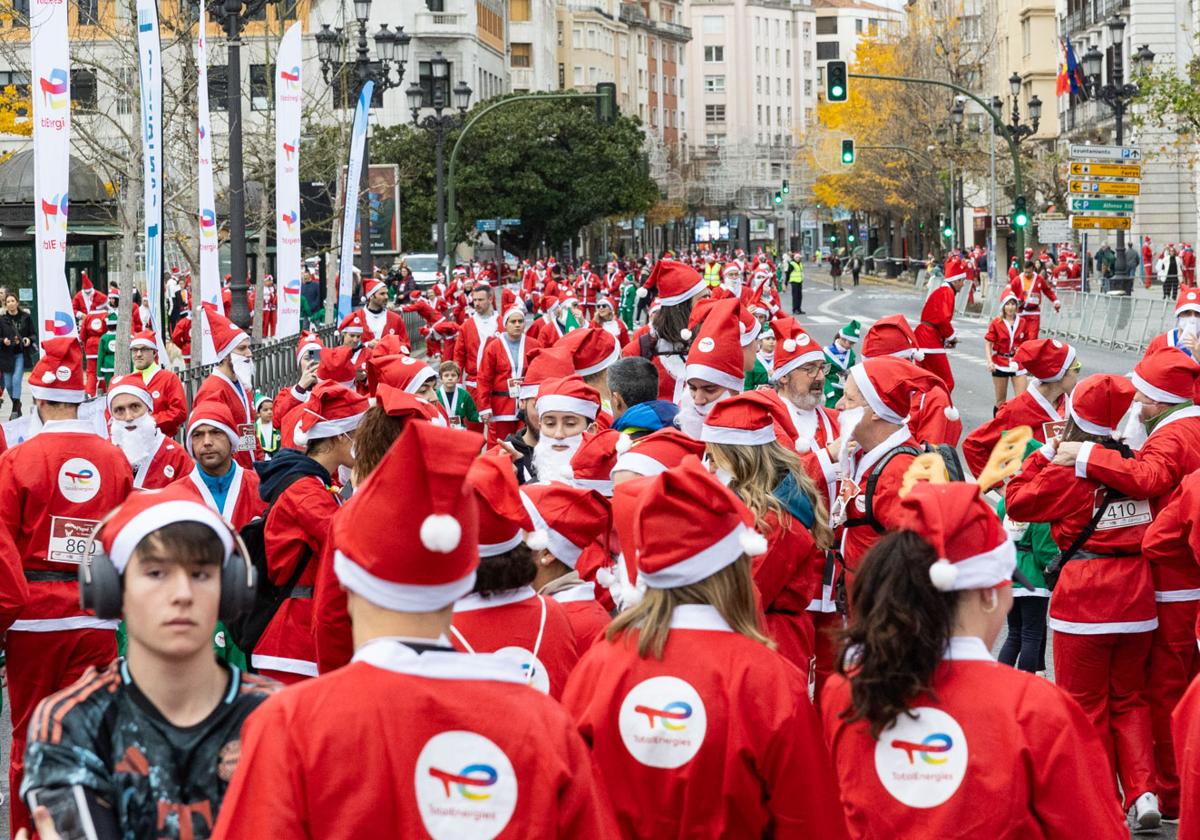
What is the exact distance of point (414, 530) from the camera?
10.8 ft

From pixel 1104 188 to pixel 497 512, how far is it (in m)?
34.9

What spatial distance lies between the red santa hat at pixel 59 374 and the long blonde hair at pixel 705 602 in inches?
186

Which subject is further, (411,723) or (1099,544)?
(1099,544)

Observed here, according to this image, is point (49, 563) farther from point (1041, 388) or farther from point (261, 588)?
point (1041, 388)

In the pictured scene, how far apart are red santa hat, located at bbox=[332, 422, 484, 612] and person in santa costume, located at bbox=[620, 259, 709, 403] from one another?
9.09 meters

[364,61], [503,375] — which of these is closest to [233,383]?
[503,375]

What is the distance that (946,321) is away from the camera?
49.7 ft

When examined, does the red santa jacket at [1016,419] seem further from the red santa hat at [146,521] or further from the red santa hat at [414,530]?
the red santa hat at [414,530]

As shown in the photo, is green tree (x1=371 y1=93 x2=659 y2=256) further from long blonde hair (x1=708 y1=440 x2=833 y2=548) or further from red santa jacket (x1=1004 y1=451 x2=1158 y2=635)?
long blonde hair (x1=708 y1=440 x2=833 y2=548)

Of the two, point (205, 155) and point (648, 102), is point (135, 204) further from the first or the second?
point (648, 102)

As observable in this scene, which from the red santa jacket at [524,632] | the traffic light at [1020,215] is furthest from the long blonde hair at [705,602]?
the traffic light at [1020,215]

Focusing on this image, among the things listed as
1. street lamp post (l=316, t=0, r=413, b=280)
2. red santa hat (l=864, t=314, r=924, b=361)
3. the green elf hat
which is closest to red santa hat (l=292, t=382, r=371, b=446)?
red santa hat (l=864, t=314, r=924, b=361)

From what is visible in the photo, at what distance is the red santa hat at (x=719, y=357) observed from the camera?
9125 millimetres

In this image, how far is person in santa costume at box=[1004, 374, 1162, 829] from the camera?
745cm
